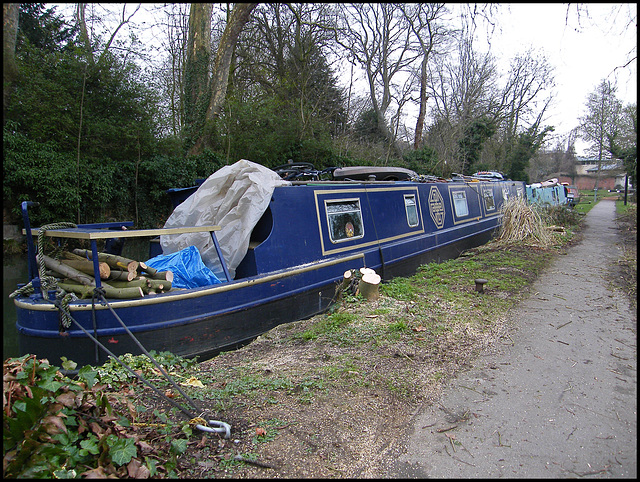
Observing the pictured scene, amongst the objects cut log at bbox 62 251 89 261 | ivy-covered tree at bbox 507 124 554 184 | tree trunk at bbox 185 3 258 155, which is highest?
tree trunk at bbox 185 3 258 155

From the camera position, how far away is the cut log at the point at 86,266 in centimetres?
433

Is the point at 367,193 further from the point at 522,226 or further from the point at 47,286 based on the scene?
the point at 522,226

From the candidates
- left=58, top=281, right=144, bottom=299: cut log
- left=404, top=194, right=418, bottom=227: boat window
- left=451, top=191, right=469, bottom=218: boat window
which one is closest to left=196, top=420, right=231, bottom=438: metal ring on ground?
left=58, top=281, right=144, bottom=299: cut log

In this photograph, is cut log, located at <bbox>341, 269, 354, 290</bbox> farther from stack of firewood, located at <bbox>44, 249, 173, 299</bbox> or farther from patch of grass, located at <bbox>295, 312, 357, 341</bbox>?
stack of firewood, located at <bbox>44, 249, 173, 299</bbox>

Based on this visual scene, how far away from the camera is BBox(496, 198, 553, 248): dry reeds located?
33.9 feet

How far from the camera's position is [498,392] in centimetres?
311

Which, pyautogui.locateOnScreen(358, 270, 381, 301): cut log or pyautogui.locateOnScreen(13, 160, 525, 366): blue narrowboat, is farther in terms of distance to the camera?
pyautogui.locateOnScreen(358, 270, 381, 301): cut log

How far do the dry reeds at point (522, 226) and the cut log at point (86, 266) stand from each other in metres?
9.24

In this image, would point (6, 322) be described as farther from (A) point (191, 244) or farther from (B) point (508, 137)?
(B) point (508, 137)

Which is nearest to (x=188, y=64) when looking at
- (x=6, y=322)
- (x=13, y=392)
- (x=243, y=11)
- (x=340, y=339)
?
(x=243, y=11)

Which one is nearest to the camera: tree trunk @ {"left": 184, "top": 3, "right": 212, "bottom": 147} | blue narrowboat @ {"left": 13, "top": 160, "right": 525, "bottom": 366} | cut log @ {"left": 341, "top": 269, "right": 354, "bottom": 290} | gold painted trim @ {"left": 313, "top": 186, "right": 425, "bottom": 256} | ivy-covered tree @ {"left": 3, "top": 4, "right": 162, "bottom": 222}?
blue narrowboat @ {"left": 13, "top": 160, "right": 525, "bottom": 366}

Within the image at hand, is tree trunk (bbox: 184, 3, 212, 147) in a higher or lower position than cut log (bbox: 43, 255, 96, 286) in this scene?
→ higher

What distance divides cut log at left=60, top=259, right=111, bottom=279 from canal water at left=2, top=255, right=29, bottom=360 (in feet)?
6.17

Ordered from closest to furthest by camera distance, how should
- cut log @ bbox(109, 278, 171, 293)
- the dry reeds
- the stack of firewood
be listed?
the stack of firewood < cut log @ bbox(109, 278, 171, 293) < the dry reeds
